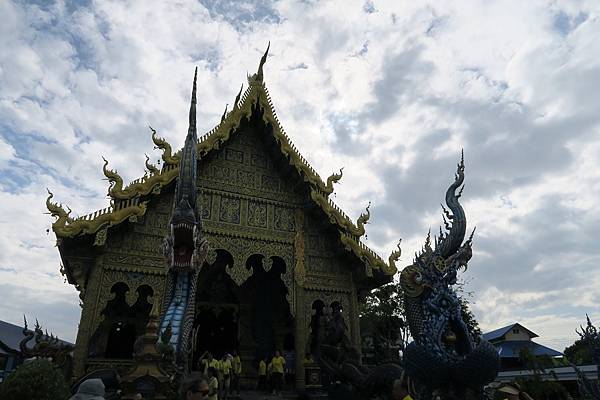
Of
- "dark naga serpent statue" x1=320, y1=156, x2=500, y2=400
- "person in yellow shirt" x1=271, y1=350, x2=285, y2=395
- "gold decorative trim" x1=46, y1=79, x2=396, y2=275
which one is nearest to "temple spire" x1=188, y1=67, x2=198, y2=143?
"gold decorative trim" x1=46, y1=79, x2=396, y2=275

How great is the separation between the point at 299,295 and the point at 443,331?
589 centimetres

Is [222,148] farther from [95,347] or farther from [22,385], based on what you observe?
[22,385]

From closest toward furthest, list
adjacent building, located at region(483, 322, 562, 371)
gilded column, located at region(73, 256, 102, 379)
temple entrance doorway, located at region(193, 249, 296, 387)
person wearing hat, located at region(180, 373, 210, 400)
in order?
person wearing hat, located at region(180, 373, 210, 400)
gilded column, located at region(73, 256, 102, 379)
temple entrance doorway, located at region(193, 249, 296, 387)
adjacent building, located at region(483, 322, 562, 371)

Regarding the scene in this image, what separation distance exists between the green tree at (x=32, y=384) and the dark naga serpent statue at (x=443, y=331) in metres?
2.84

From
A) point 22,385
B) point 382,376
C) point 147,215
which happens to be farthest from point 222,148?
point 22,385

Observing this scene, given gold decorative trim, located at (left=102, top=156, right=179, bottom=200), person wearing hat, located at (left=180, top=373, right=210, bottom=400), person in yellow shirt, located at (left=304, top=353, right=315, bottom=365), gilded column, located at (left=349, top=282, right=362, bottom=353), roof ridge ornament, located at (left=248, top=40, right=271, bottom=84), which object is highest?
roof ridge ornament, located at (left=248, top=40, right=271, bottom=84)

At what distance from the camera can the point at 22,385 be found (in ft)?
9.21

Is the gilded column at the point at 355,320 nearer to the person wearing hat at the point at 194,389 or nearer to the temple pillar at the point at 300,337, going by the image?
the temple pillar at the point at 300,337

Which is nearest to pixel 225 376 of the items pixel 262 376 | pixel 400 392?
pixel 262 376

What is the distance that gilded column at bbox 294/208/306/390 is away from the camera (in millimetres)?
10041

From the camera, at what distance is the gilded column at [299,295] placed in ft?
32.9

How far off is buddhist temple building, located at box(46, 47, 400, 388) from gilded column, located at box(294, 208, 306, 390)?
25 millimetres

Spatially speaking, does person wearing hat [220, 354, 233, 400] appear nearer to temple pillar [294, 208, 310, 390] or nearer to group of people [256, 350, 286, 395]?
group of people [256, 350, 286, 395]

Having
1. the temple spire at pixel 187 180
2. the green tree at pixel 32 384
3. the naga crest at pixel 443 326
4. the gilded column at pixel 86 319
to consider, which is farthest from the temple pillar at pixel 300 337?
the green tree at pixel 32 384
